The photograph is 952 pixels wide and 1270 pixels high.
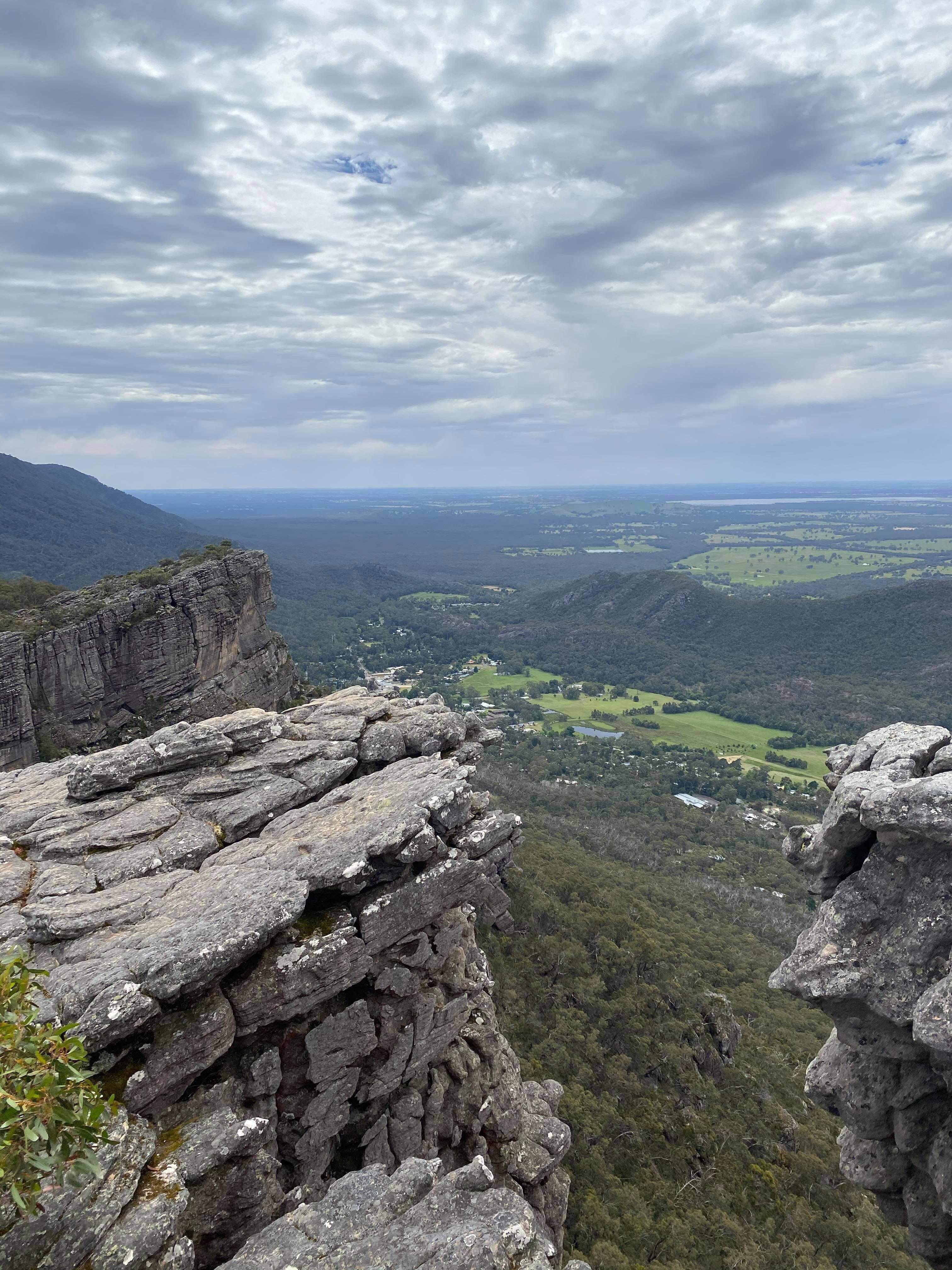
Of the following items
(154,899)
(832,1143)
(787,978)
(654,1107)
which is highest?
(154,899)

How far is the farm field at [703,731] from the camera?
147m

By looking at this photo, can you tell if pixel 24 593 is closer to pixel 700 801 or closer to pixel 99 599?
pixel 99 599

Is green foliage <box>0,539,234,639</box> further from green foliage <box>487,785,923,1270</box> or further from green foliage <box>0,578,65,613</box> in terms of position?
green foliage <box>487,785,923,1270</box>

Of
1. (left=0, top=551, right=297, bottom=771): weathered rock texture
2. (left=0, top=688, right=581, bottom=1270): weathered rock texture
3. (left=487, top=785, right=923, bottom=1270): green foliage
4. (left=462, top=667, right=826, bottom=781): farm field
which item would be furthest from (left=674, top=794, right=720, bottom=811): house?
(left=0, top=688, right=581, bottom=1270): weathered rock texture

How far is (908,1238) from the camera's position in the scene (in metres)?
15.9

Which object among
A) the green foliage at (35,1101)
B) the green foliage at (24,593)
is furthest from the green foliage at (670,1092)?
the green foliage at (24,593)

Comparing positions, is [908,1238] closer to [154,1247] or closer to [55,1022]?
[154,1247]

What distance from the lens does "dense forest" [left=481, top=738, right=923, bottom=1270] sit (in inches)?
1153

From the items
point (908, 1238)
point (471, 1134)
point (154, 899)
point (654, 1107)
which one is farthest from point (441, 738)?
point (654, 1107)

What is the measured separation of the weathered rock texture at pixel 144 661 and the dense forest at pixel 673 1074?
39.7 m

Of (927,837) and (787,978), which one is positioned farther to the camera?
(787,978)

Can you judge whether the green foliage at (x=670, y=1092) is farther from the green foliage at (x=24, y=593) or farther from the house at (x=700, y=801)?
the green foliage at (x=24, y=593)

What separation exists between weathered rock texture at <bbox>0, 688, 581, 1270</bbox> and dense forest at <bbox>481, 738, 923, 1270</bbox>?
933 centimetres

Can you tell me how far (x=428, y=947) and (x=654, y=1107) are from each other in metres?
26.7
